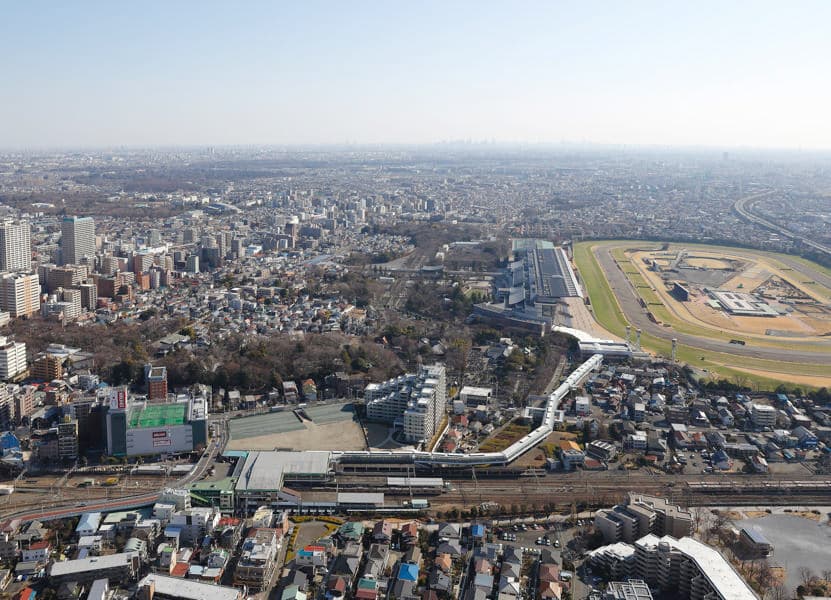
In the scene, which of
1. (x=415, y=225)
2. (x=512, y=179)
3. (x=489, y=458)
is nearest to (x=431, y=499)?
(x=489, y=458)

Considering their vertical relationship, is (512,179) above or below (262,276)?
above

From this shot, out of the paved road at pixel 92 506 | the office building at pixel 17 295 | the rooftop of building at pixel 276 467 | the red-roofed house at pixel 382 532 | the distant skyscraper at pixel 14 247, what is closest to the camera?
the red-roofed house at pixel 382 532

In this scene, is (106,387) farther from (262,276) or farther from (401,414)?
(262,276)

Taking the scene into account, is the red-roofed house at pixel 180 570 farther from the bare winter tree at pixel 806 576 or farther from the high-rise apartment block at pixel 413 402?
the bare winter tree at pixel 806 576

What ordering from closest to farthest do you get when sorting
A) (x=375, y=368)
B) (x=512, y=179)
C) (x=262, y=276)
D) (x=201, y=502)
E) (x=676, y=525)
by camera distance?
(x=676, y=525), (x=201, y=502), (x=375, y=368), (x=262, y=276), (x=512, y=179)

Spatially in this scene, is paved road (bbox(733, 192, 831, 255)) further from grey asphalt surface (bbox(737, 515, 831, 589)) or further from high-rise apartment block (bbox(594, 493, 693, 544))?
high-rise apartment block (bbox(594, 493, 693, 544))

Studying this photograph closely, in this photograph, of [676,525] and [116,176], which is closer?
[676,525]

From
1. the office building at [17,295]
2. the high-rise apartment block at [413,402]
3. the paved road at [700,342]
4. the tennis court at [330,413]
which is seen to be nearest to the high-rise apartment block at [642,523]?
the high-rise apartment block at [413,402]

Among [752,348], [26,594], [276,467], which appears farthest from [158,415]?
[752,348]
